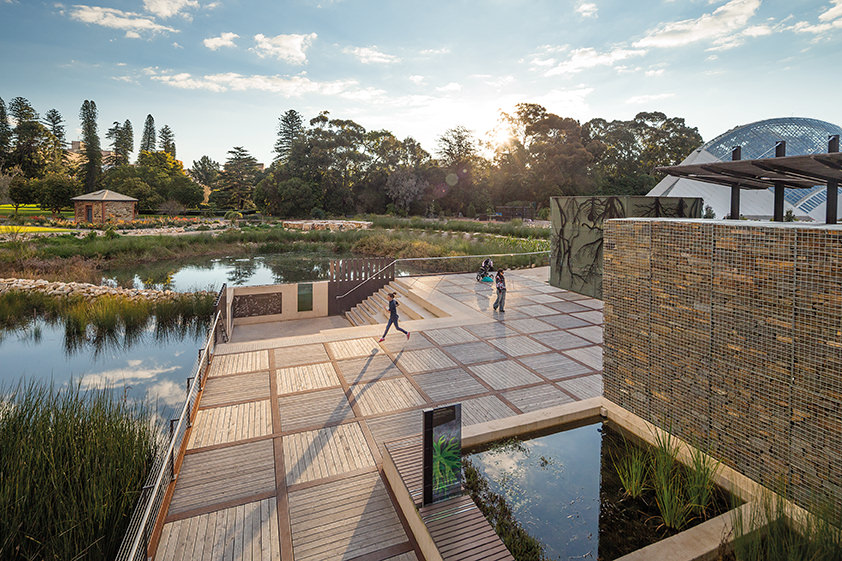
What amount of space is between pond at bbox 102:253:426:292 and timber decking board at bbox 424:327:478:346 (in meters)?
8.05

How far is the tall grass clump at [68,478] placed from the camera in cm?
329

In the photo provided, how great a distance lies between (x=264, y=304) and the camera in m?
12.6

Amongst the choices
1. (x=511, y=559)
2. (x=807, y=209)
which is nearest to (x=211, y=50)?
(x=511, y=559)

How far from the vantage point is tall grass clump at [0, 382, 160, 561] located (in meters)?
3.29

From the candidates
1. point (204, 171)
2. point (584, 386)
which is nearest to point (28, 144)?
point (204, 171)

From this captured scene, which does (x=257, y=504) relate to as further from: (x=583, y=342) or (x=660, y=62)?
(x=660, y=62)

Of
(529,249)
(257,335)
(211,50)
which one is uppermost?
(211,50)

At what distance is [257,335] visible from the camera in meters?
11.5

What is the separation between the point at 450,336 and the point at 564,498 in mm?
4971

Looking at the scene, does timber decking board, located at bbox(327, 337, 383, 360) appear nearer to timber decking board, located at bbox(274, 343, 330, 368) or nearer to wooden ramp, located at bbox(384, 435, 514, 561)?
timber decking board, located at bbox(274, 343, 330, 368)

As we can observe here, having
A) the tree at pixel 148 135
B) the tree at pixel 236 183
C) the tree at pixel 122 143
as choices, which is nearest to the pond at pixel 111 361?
the tree at pixel 236 183

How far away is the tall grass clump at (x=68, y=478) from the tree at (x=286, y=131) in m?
68.5

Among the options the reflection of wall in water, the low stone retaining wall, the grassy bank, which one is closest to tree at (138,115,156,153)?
the grassy bank

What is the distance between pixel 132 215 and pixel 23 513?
1695 inches
